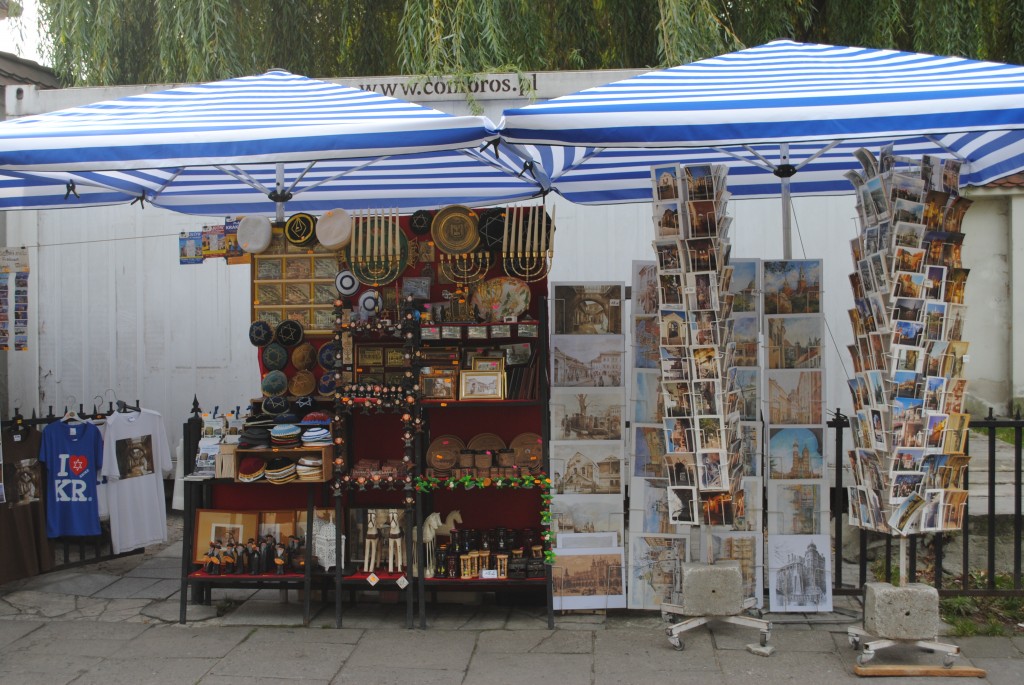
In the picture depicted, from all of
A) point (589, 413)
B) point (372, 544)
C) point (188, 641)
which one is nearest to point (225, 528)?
point (188, 641)

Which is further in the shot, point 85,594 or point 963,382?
point 85,594

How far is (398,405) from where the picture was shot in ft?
17.3

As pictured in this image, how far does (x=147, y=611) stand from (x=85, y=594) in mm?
697

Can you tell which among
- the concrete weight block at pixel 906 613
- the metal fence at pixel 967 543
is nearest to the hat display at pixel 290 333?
the metal fence at pixel 967 543

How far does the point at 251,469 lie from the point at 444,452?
3.71ft

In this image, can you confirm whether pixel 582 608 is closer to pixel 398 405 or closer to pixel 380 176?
pixel 398 405

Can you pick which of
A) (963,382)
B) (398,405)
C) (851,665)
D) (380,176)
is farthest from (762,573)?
(380,176)

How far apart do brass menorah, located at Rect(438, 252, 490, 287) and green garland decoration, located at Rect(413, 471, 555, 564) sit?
119cm

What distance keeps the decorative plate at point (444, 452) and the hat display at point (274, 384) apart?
101 cm

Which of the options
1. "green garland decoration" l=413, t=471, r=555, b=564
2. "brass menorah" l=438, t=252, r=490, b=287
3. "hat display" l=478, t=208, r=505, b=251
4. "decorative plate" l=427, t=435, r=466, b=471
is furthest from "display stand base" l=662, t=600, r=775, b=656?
"hat display" l=478, t=208, r=505, b=251

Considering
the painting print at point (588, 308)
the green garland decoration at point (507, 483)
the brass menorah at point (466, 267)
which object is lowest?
the green garland decoration at point (507, 483)

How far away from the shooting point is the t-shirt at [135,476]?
21.9 ft

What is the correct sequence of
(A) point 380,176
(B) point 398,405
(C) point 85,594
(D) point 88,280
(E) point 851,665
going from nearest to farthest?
(E) point 851,665, (B) point 398,405, (C) point 85,594, (A) point 380,176, (D) point 88,280

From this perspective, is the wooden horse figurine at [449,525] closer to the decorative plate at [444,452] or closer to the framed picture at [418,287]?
the decorative plate at [444,452]
